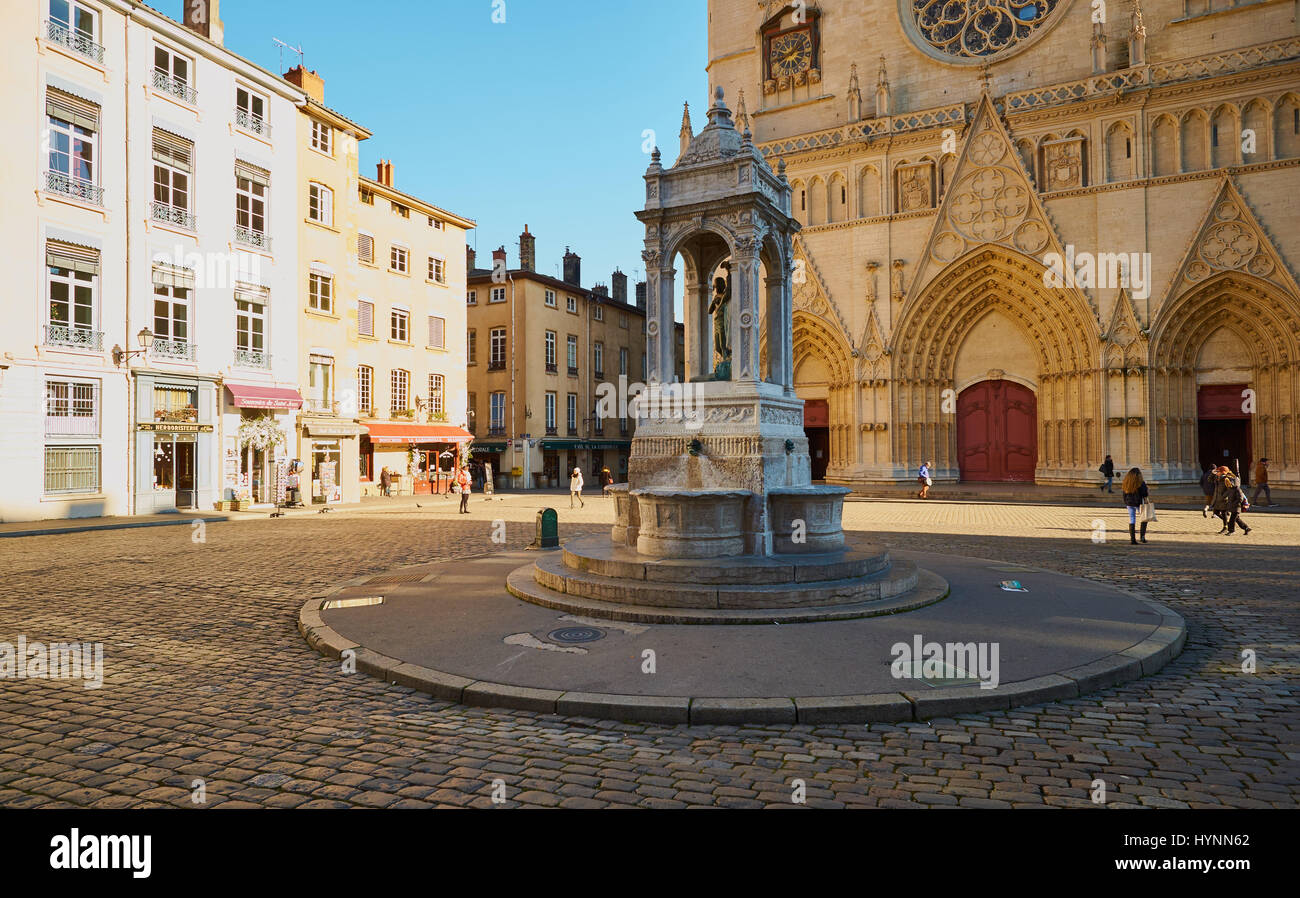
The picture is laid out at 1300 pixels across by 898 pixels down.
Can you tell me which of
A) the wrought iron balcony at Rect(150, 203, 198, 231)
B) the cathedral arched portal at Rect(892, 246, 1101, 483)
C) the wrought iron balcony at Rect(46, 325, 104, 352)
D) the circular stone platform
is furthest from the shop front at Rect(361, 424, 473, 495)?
the circular stone platform

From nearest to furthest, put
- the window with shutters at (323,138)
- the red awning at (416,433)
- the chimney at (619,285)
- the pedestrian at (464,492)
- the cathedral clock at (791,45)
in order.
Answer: the pedestrian at (464,492) < the window with shutters at (323,138) < the red awning at (416,433) < the cathedral clock at (791,45) < the chimney at (619,285)

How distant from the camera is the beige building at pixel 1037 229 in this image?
25344 millimetres

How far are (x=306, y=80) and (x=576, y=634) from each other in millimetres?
29885

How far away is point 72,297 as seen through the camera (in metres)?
20.4

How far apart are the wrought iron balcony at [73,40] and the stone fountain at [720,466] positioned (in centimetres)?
1989

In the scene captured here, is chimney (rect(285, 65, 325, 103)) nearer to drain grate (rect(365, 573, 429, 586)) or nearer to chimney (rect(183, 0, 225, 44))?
chimney (rect(183, 0, 225, 44))

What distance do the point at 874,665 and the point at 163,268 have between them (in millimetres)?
24231

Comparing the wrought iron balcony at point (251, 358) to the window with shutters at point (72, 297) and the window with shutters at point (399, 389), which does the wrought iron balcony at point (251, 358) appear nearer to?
the window with shutters at point (72, 297)

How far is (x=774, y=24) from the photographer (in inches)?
1313

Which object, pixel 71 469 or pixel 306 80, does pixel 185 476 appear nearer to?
pixel 71 469

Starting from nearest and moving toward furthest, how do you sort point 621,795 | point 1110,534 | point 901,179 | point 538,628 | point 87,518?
point 621,795
point 538,628
point 1110,534
point 87,518
point 901,179

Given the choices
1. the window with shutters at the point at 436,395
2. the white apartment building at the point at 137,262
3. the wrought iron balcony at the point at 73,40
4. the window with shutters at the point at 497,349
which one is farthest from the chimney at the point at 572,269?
the wrought iron balcony at the point at 73,40

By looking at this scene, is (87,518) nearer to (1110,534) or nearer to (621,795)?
(621,795)
